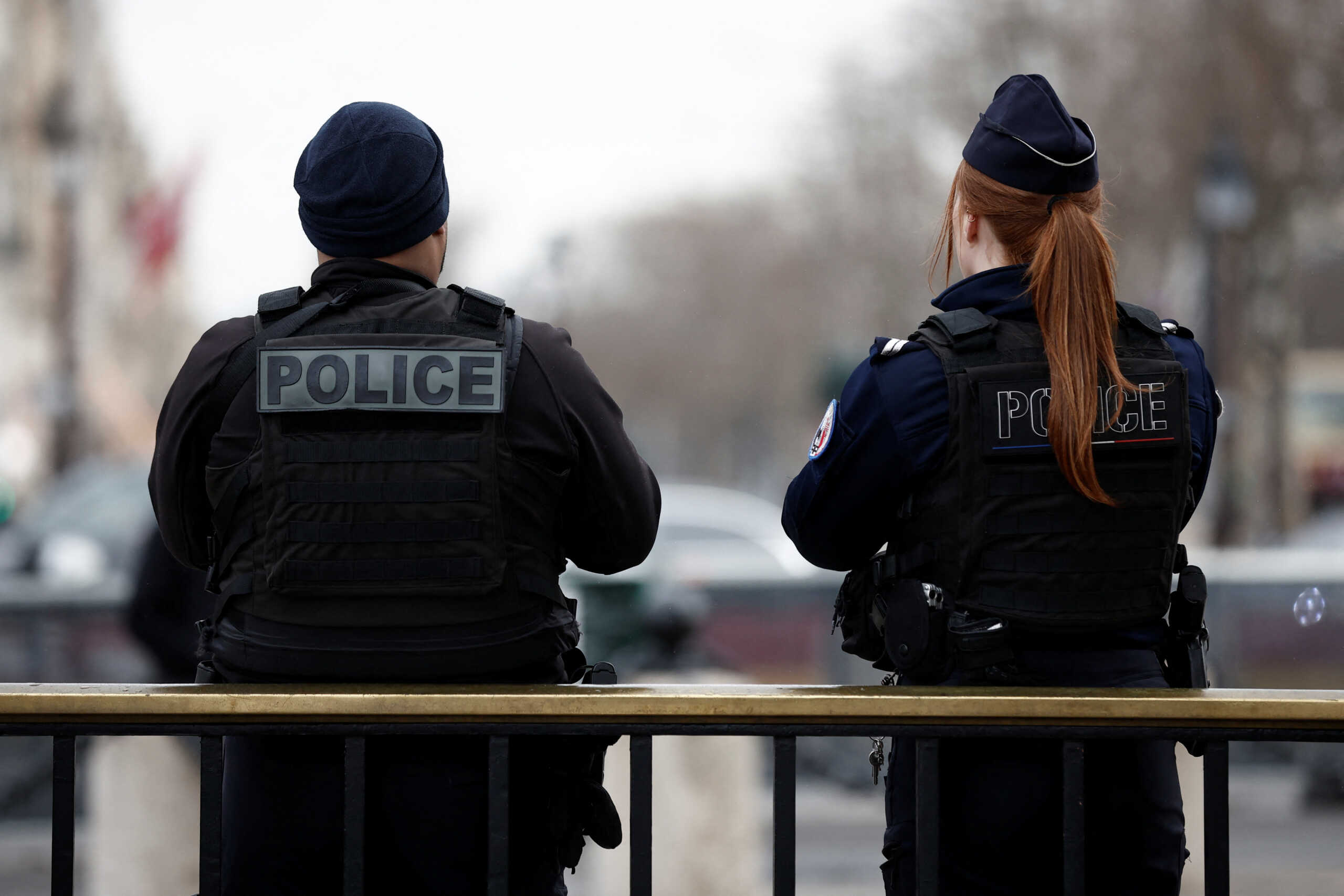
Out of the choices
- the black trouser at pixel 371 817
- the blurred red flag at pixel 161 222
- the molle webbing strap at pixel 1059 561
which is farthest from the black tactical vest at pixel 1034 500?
the blurred red flag at pixel 161 222

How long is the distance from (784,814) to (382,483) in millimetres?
804

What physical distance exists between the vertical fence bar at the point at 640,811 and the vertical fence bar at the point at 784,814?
0.64 feet

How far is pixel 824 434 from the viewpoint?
2326mm

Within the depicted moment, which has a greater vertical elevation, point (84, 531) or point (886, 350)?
point (886, 350)

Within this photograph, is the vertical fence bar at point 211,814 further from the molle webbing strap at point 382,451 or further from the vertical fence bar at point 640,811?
the vertical fence bar at point 640,811

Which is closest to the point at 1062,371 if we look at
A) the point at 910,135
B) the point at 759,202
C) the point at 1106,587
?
the point at 1106,587

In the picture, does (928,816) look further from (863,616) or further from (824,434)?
(824,434)

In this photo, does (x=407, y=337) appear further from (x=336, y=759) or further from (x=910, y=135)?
(x=910, y=135)

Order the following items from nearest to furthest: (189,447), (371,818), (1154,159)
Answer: (371,818) → (189,447) → (1154,159)

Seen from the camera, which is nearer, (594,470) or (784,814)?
(784,814)

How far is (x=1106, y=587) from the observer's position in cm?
227

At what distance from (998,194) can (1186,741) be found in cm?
94

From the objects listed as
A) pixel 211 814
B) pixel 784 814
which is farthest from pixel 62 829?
pixel 784 814

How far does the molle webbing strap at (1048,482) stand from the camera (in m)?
2.24
